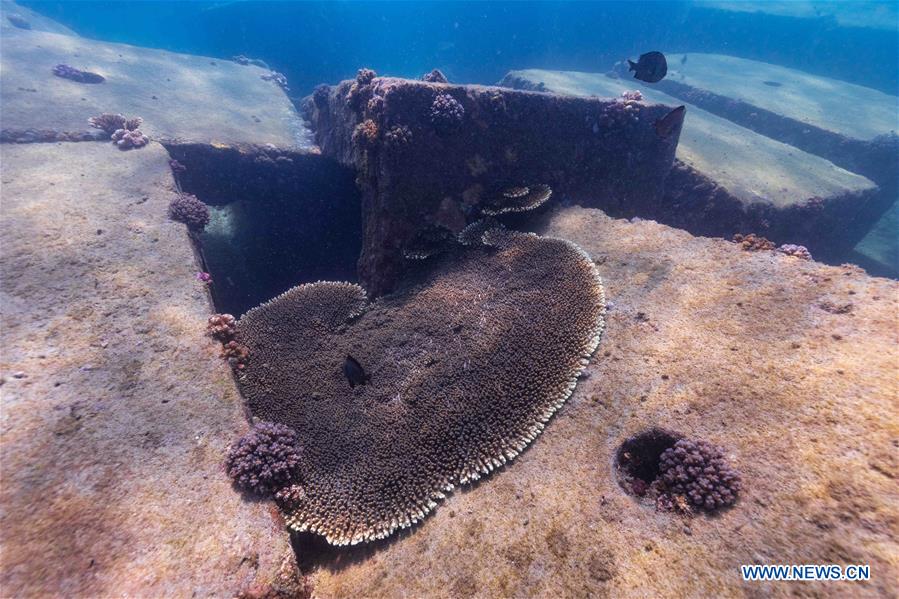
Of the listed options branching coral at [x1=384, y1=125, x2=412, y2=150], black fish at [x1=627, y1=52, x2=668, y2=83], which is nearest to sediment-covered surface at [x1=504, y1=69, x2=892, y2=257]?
black fish at [x1=627, y1=52, x2=668, y2=83]

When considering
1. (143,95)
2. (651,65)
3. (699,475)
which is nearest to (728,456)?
(699,475)

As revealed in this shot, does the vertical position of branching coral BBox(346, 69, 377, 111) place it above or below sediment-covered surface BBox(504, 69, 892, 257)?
above

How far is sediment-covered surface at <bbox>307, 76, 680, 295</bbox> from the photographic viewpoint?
249 inches

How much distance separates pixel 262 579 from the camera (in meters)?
3.03

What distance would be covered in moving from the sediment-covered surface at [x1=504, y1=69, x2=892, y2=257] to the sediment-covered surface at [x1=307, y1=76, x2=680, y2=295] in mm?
1192

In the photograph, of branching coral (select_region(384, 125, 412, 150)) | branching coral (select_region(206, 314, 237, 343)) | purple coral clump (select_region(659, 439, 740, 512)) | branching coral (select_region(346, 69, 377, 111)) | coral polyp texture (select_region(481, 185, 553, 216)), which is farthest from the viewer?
branching coral (select_region(346, 69, 377, 111))

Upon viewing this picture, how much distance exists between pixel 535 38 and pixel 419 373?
3608 cm

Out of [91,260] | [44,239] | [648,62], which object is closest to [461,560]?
[91,260]

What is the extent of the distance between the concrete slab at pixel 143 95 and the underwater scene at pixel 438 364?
0.71 feet

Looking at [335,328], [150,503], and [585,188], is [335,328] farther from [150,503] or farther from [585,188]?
[585,188]

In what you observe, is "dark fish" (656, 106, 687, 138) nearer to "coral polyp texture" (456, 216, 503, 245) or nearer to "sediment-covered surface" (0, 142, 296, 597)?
"coral polyp texture" (456, 216, 503, 245)

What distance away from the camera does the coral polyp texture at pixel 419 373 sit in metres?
3.93

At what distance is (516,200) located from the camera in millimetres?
6734

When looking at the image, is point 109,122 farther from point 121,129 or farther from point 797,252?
point 797,252
